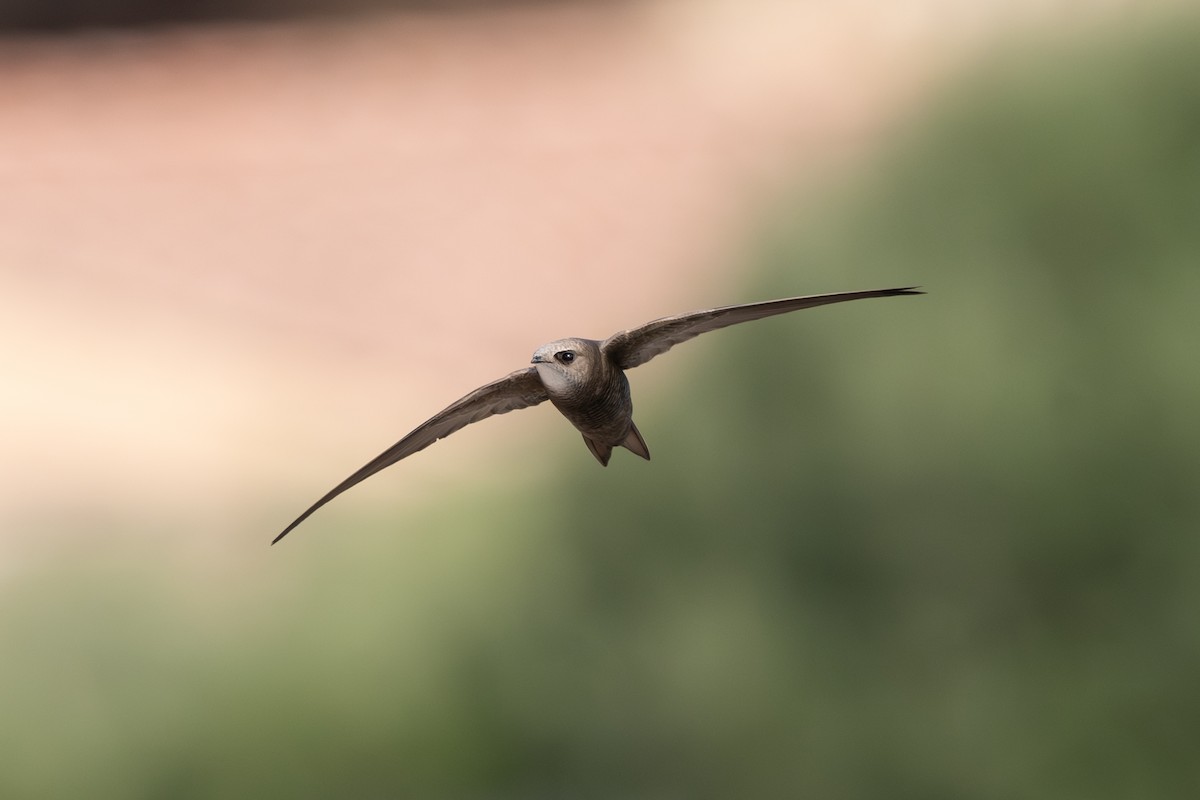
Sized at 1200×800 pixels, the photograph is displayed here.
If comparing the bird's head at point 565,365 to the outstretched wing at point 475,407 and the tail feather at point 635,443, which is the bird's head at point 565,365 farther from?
the tail feather at point 635,443

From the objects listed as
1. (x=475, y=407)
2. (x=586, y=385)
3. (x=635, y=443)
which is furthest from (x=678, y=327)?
(x=475, y=407)

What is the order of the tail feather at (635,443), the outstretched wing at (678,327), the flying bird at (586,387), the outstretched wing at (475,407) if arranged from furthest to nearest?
the tail feather at (635,443) < the outstretched wing at (475,407) < the flying bird at (586,387) < the outstretched wing at (678,327)

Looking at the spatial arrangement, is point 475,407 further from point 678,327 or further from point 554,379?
point 678,327

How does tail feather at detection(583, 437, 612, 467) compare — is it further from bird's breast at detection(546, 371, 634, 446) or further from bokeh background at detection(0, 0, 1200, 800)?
bokeh background at detection(0, 0, 1200, 800)

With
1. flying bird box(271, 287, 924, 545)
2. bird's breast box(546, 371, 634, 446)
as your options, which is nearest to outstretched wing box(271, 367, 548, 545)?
flying bird box(271, 287, 924, 545)

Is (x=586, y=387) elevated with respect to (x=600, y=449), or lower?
elevated

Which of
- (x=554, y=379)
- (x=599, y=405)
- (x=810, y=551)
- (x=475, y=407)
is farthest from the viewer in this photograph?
(x=810, y=551)

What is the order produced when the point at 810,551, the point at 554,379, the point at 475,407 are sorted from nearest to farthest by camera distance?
the point at 554,379
the point at 475,407
the point at 810,551

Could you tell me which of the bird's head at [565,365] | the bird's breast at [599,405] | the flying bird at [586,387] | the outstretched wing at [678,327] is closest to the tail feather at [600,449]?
the flying bird at [586,387]
